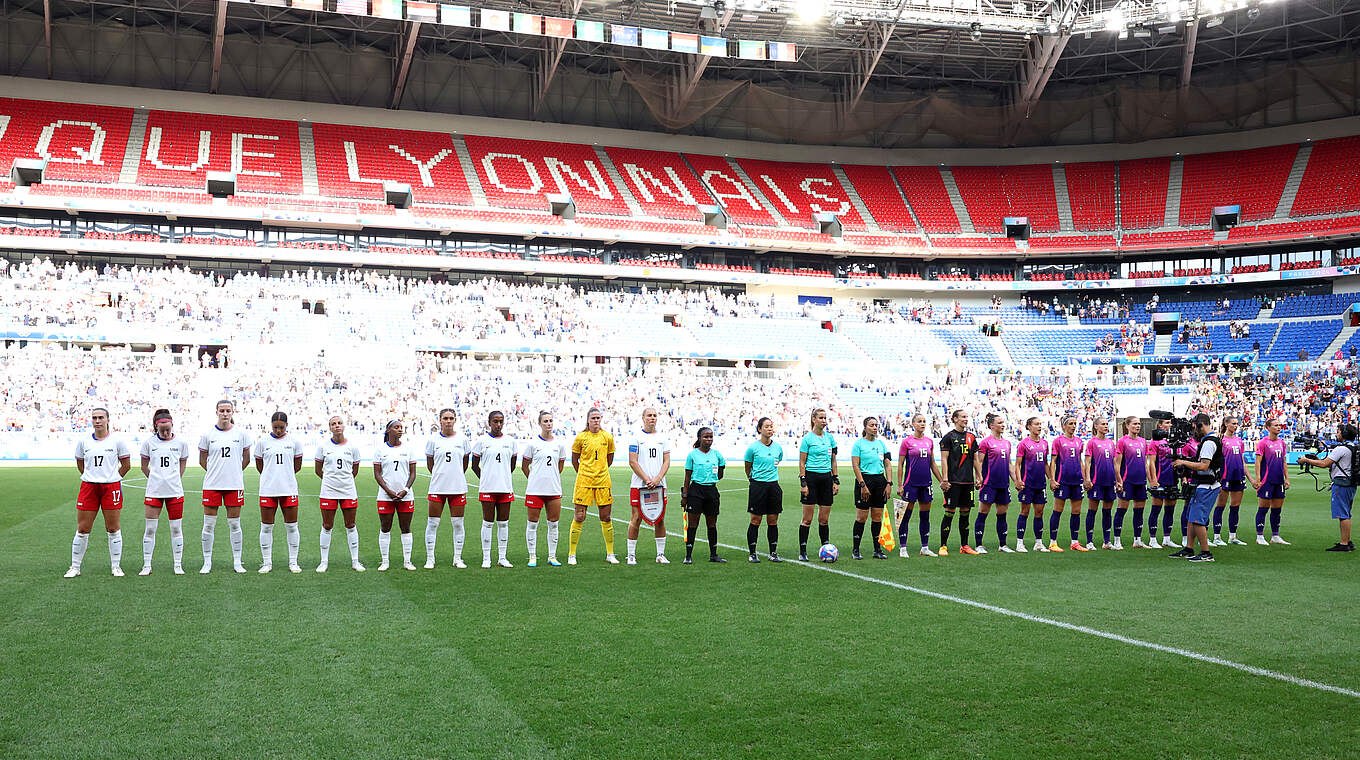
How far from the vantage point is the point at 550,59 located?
48.0m

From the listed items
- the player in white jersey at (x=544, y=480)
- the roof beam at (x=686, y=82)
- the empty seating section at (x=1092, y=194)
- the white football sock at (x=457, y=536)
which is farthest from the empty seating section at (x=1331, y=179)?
the white football sock at (x=457, y=536)

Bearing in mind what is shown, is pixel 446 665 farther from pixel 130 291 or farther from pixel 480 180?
pixel 480 180

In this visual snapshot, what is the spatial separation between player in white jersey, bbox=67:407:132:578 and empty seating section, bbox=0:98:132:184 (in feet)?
128

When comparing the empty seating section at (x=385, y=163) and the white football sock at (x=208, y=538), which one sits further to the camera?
the empty seating section at (x=385, y=163)

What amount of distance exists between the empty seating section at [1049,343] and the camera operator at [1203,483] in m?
39.9

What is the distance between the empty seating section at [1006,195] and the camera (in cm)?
5634

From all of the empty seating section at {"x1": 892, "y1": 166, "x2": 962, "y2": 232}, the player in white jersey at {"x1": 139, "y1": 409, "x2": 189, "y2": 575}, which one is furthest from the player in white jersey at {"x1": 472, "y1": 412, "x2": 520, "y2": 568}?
the empty seating section at {"x1": 892, "y1": 166, "x2": 962, "y2": 232}

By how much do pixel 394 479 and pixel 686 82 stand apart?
4042 cm

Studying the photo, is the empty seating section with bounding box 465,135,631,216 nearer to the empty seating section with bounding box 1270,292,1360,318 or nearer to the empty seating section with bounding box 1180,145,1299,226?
the empty seating section with bounding box 1180,145,1299,226

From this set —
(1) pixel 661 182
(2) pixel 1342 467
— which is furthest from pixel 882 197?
(2) pixel 1342 467

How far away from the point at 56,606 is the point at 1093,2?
145 feet

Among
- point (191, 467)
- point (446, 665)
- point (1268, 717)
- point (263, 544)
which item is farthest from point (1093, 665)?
point (191, 467)

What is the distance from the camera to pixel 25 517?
624 inches

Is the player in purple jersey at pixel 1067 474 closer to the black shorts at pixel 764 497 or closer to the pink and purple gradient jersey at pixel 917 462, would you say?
the pink and purple gradient jersey at pixel 917 462
